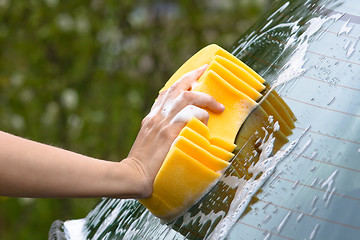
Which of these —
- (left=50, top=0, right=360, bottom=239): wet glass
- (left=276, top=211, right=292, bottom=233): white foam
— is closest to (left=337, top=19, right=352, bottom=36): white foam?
(left=50, top=0, right=360, bottom=239): wet glass

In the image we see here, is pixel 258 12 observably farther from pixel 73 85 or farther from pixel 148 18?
pixel 73 85

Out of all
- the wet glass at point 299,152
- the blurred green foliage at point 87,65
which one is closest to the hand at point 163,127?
the wet glass at point 299,152

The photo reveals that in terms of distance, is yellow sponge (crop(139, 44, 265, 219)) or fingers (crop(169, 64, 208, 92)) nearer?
yellow sponge (crop(139, 44, 265, 219))

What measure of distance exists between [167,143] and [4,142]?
14.6 inches

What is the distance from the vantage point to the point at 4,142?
1.29 metres

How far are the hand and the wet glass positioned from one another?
11 centimetres

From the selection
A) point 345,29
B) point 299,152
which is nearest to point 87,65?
point 345,29

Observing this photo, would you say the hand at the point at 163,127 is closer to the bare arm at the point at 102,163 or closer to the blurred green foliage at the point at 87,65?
the bare arm at the point at 102,163

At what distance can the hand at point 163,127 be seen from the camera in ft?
4.62

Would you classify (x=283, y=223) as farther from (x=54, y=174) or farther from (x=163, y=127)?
(x=54, y=174)

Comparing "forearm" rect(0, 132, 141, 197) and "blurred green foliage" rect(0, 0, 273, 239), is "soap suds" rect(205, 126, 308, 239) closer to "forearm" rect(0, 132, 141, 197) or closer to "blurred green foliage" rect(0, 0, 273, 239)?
"forearm" rect(0, 132, 141, 197)

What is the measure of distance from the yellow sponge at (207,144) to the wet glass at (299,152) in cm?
2

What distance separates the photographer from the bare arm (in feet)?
4.26

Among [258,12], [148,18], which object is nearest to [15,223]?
[148,18]
